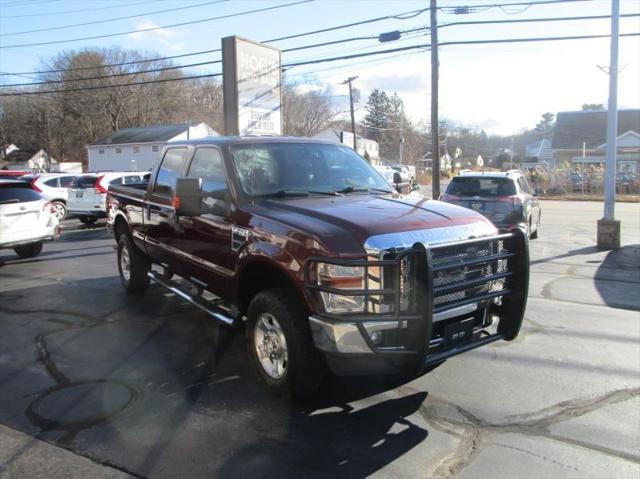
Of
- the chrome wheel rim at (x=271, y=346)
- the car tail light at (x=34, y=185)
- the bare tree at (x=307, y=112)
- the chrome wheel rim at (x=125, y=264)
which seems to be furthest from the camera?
the bare tree at (x=307, y=112)

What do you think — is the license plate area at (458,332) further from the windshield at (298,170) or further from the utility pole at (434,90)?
the utility pole at (434,90)

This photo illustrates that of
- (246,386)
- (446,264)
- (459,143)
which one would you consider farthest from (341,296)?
(459,143)

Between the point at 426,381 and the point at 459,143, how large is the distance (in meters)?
116

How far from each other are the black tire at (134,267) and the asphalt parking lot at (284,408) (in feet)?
2.67

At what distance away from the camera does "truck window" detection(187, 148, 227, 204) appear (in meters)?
4.80

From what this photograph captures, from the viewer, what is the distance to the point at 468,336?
12.9 feet

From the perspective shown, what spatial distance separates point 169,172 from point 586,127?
5315 cm

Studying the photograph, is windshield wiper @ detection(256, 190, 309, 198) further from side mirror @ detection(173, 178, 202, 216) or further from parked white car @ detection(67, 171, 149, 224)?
parked white car @ detection(67, 171, 149, 224)

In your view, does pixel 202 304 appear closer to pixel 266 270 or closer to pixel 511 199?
pixel 266 270

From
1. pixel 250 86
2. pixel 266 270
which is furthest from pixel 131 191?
pixel 250 86

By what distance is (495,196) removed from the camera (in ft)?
37.8

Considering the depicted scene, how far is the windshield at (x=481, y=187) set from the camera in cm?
1153

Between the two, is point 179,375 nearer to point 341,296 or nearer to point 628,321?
point 341,296

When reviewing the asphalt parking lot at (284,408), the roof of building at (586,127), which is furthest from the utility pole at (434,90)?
the roof of building at (586,127)
